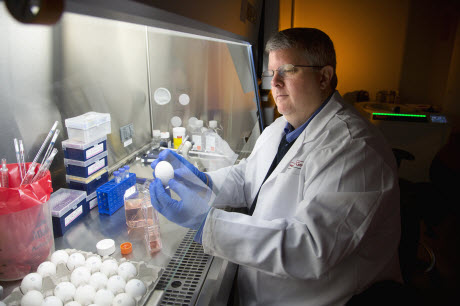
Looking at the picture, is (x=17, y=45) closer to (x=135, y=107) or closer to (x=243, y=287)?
(x=135, y=107)

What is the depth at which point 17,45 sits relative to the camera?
122cm

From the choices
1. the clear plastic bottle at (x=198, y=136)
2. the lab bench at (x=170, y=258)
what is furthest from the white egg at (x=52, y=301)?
the clear plastic bottle at (x=198, y=136)

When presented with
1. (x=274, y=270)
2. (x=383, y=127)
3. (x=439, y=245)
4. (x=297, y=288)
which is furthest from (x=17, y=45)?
(x=383, y=127)

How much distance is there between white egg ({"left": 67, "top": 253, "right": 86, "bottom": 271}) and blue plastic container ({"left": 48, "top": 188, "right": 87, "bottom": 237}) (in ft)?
0.92

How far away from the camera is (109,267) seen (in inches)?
36.7

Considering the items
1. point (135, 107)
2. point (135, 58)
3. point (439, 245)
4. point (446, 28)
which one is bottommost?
point (439, 245)

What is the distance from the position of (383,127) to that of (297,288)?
337 centimetres

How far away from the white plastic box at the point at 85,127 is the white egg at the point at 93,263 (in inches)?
23.6

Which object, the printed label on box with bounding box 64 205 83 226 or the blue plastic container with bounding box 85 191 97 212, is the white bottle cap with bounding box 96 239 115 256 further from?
the blue plastic container with bounding box 85 191 97 212

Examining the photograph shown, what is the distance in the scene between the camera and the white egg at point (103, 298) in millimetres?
806

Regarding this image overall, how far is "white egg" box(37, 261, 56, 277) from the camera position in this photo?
93 centimetres

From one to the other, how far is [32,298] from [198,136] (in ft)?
4.69

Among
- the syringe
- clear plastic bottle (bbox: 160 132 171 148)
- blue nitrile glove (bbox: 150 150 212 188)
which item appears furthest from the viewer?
clear plastic bottle (bbox: 160 132 171 148)

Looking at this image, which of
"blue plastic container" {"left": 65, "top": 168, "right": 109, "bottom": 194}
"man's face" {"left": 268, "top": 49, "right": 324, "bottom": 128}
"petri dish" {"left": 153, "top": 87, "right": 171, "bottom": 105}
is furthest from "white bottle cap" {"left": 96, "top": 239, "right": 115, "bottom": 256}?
"petri dish" {"left": 153, "top": 87, "right": 171, "bottom": 105}
